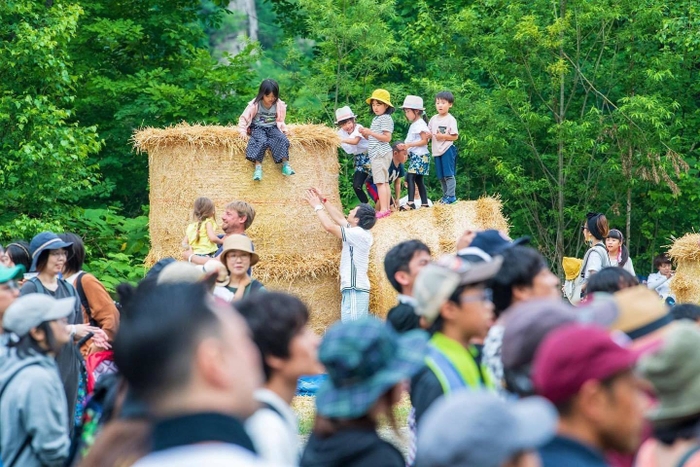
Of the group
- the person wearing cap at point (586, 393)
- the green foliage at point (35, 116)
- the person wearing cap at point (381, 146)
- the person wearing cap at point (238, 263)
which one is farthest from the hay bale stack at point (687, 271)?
the person wearing cap at point (586, 393)

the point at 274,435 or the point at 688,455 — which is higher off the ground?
the point at 274,435

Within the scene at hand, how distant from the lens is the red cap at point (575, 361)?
111 inches

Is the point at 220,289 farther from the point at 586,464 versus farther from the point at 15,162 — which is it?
the point at 15,162

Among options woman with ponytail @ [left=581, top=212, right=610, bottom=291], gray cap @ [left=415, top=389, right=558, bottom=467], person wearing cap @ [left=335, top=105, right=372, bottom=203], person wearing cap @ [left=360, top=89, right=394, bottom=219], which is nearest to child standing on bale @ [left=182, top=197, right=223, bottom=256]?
person wearing cap @ [left=360, top=89, right=394, bottom=219]

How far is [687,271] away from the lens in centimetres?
1473

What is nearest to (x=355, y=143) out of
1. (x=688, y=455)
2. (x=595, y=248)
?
(x=595, y=248)

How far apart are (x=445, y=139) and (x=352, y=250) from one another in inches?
90.4

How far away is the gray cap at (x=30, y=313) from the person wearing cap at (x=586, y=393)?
9.37 ft

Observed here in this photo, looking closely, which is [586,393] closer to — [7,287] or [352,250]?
[7,287]

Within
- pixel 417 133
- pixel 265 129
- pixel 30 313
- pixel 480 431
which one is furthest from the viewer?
pixel 417 133

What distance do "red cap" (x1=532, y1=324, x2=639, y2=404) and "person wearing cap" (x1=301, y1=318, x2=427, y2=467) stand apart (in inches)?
25.4

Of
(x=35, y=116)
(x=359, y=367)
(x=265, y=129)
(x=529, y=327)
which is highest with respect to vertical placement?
(x=35, y=116)

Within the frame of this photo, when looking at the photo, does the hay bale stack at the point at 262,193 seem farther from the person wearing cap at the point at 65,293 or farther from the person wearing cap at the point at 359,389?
the person wearing cap at the point at 359,389

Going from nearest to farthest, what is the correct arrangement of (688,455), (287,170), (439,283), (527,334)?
(527,334) → (688,455) → (439,283) → (287,170)
